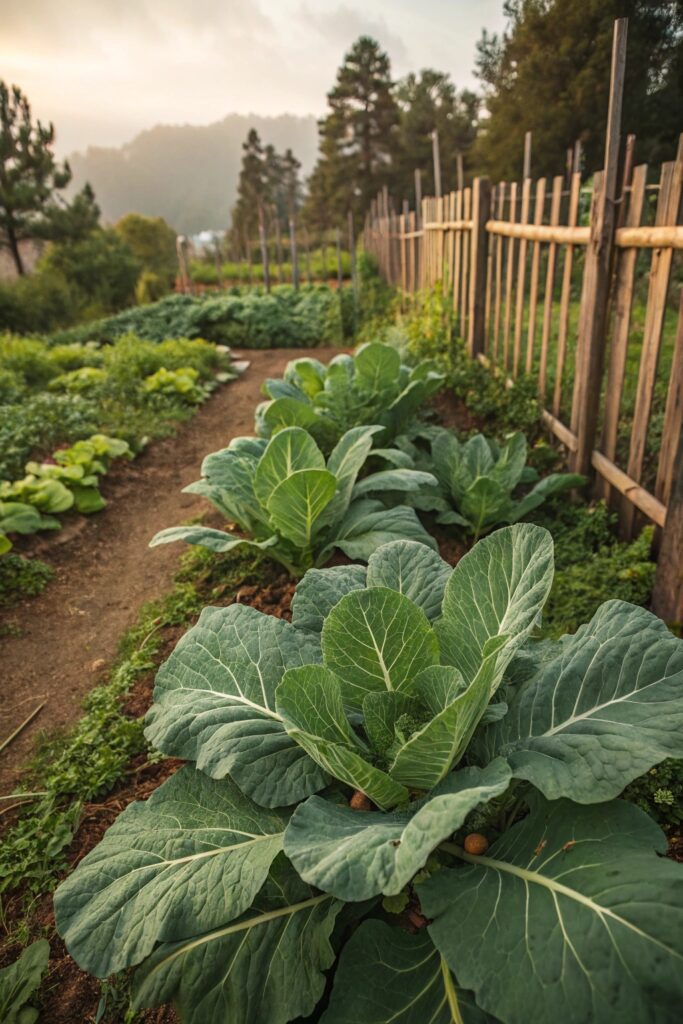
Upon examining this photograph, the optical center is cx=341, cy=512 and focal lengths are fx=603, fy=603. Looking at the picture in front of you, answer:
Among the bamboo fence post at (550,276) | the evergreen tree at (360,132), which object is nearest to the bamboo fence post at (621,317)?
the bamboo fence post at (550,276)

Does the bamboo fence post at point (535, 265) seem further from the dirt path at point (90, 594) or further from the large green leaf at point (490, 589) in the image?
the large green leaf at point (490, 589)

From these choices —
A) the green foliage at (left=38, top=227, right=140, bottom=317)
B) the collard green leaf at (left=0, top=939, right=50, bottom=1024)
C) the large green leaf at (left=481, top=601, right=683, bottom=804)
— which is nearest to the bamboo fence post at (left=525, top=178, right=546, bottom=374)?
the large green leaf at (left=481, top=601, right=683, bottom=804)

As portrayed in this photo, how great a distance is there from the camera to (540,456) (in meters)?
4.16

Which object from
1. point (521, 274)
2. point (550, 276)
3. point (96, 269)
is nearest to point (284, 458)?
point (550, 276)

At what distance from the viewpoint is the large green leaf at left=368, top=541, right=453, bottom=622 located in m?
1.69

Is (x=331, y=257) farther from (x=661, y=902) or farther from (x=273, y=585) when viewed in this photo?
(x=661, y=902)

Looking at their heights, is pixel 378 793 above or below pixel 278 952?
above

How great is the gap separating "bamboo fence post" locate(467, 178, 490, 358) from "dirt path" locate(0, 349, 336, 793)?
2.91m

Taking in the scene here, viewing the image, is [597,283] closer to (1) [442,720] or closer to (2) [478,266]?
(2) [478,266]

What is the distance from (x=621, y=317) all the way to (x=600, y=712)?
2672 millimetres

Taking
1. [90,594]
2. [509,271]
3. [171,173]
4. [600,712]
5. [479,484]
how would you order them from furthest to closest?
[171,173], [509,271], [90,594], [479,484], [600,712]

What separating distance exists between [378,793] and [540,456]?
3.29 m

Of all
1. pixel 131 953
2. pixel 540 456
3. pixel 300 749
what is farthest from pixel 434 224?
pixel 131 953

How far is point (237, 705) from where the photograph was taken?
1.57m
